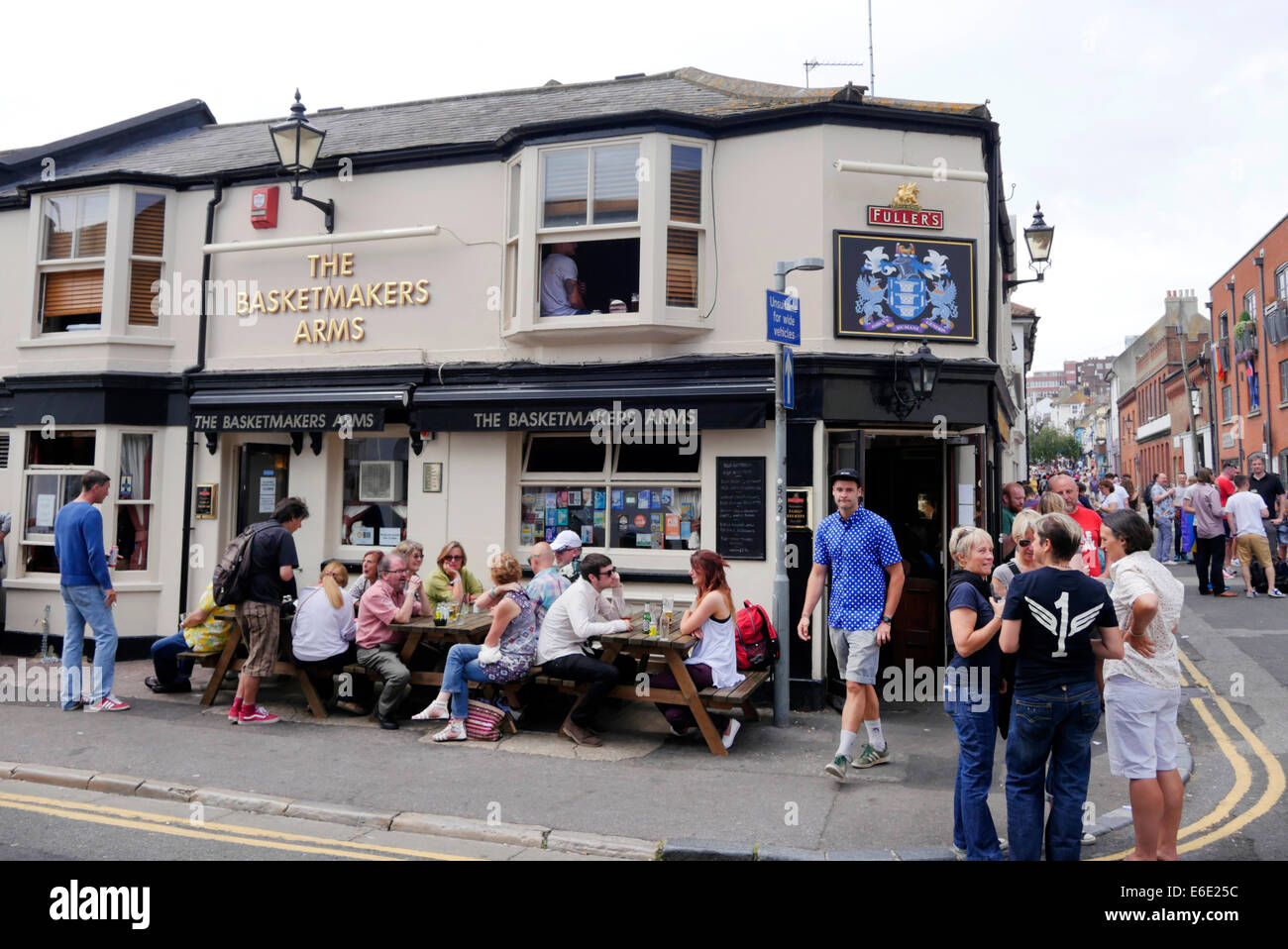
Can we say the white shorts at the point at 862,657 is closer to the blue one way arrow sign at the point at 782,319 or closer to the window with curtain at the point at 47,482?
the blue one way arrow sign at the point at 782,319

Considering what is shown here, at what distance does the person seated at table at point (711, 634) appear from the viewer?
22.6 ft

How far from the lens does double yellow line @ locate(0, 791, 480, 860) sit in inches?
198

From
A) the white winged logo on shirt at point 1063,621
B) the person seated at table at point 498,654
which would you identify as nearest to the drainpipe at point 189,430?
the person seated at table at point 498,654

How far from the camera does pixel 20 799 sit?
5934mm

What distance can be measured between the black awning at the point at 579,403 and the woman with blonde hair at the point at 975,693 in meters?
3.82

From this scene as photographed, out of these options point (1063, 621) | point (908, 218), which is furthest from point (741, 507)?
point (1063, 621)

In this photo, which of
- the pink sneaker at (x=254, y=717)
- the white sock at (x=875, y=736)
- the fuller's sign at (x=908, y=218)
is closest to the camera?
the white sock at (x=875, y=736)

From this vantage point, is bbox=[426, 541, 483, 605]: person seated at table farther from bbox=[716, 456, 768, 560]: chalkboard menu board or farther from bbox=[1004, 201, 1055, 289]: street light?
bbox=[1004, 201, 1055, 289]: street light

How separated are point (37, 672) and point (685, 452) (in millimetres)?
7463

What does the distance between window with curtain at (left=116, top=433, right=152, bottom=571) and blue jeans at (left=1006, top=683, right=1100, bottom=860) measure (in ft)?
33.0

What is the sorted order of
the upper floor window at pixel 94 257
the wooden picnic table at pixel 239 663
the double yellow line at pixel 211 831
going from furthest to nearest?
the upper floor window at pixel 94 257
the wooden picnic table at pixel 239 663
the double yellow line at pixel 211 831

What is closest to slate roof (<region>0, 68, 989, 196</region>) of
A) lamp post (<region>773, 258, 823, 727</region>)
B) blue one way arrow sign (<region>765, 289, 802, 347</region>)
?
lamp post (<region>773, 258, 823, 727</region>)

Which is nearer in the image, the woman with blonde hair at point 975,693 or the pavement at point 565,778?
the woman with blonde hair at point 975,693
